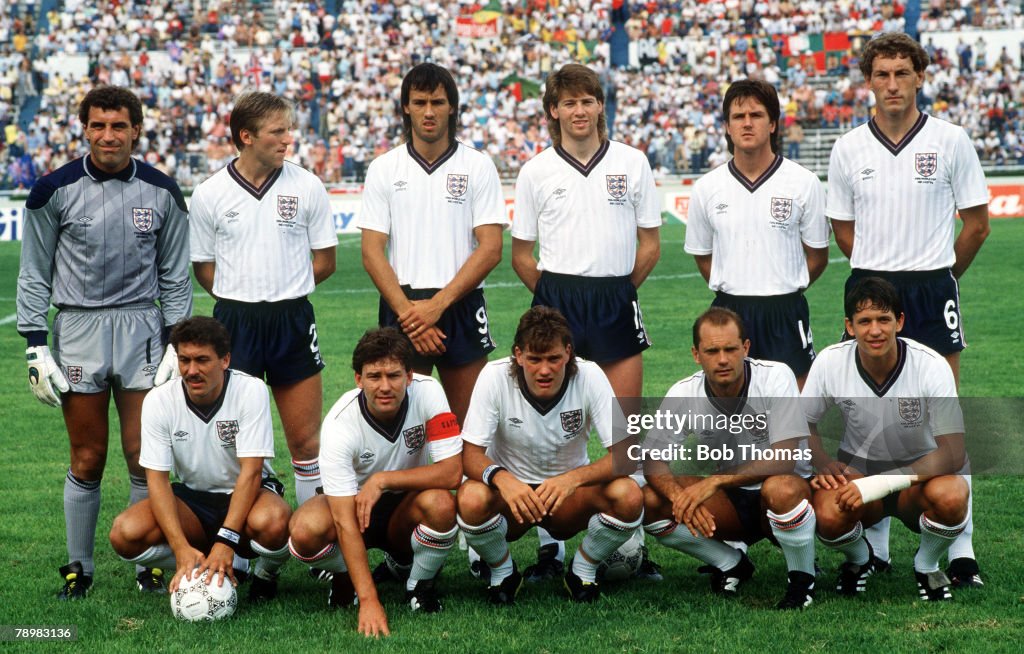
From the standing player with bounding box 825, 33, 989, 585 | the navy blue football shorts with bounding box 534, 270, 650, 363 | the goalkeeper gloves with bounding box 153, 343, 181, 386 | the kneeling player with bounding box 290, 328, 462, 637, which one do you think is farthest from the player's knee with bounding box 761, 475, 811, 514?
the goalkeeper gloves with bounding box 153, 343, 181, 386

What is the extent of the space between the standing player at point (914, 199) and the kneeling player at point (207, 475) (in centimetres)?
254

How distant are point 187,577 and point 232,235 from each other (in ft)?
4.96

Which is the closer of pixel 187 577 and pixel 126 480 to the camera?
pixel 187 577

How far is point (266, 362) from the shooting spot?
5.28 meters

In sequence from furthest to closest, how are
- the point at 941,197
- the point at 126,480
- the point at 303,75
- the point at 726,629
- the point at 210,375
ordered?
the point at 303,75, the point at 126,480, the point at 941,197, the point at 210,375, the point at 726,629

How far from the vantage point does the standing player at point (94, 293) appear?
4902mm

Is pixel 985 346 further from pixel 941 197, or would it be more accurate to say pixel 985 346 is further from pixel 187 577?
pixel 187 577

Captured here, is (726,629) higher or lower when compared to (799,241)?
lower

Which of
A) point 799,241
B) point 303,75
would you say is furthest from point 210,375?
point 303,75

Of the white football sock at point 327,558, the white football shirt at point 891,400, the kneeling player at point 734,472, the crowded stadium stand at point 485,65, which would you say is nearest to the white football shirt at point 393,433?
the white football sock at point 327,558

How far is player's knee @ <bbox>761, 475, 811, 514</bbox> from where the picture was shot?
15.0 ft

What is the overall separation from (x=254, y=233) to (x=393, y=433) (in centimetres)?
114

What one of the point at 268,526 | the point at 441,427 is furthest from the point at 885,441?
the point at 268,526

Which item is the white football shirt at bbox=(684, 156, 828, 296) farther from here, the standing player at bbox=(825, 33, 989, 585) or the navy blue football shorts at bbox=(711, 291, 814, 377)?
the standing player at bbox=(825, 33, 989, 585)
